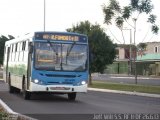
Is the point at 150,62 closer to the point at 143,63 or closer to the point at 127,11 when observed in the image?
the point at 143,63

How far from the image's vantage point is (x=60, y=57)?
914 inches

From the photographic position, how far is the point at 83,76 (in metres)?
23.5

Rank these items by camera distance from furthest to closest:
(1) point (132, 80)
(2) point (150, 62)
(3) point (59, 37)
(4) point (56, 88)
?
(2) point (150, 62), (1) point (132, 80), (3) point (59, 37), (4) point (56, 88)

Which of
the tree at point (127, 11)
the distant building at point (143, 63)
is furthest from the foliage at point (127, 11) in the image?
the distant building at point (143, 63)

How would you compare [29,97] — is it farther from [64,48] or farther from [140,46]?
[140,46]

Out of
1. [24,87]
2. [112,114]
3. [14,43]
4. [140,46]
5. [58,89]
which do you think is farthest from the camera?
[140,46]

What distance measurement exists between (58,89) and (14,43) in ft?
26.1

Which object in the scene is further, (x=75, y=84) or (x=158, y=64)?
(x=158, y=64)

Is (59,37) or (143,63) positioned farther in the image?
(143,63)

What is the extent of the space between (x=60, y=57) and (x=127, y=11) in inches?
656

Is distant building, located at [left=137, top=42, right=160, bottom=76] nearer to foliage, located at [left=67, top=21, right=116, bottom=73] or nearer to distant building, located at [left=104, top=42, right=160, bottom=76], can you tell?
distant building, located at [left=104, top=42, right=160, bottom=76]

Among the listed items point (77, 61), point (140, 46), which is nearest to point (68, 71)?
point (77, 61)

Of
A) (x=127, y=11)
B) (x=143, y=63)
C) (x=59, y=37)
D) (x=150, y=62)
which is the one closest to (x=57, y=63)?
(x=59, y=37)

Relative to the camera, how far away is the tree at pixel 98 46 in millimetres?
47781
